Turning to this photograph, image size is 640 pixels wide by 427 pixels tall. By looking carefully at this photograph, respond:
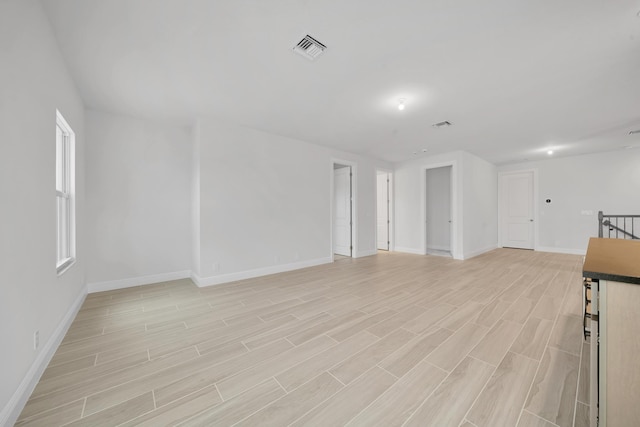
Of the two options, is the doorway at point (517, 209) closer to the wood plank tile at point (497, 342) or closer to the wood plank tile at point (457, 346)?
the wood plank tile at point (497, 342)

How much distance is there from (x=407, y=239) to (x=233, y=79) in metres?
5.95

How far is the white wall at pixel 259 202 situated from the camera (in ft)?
13.0

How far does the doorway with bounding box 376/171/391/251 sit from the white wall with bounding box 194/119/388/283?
2047 mm

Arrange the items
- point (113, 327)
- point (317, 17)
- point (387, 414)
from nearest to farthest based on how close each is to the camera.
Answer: point (387, 414), point (317, 17), point (113, 327)

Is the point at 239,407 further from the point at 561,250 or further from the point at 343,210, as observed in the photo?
the point at 561,250

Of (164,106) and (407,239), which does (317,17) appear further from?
(407,239)

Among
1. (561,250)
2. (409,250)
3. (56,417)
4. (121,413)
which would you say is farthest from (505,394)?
(561,250)

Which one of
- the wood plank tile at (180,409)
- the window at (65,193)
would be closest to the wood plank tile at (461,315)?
the wood plank tile at (180,409)

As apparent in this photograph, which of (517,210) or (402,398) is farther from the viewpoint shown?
(517,210)

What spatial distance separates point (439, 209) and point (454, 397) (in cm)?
681

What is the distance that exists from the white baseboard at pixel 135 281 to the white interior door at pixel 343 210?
12.1 ft

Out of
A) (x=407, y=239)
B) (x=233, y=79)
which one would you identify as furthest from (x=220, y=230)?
(x=407, y=239)

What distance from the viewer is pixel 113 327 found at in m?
2.50

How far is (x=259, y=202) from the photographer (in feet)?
14.8
